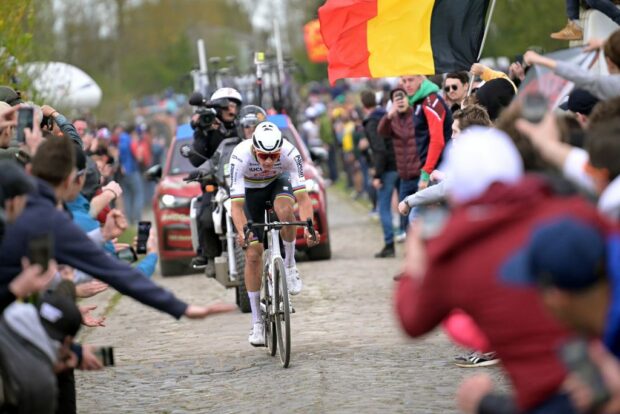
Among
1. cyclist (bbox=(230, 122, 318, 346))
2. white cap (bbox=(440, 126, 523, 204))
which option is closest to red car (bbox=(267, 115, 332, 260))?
cyclist (bbox=(230, 122, 318, 346))

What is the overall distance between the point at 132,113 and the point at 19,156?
163 feet

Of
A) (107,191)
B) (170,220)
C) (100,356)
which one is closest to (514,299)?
(100,356)

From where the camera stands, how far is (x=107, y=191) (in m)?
8.76

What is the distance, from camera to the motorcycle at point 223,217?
14.6m

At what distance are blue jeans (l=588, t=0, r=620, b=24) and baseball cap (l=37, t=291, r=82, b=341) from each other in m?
5.29

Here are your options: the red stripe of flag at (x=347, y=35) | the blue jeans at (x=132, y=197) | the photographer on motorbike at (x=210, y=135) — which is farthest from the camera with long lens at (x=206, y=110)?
the blue jeans at (x=132, y=197)

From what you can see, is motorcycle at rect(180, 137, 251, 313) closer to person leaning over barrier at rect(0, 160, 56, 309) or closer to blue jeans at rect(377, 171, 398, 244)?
blue jeans at rect(377, 171, 398, 244)

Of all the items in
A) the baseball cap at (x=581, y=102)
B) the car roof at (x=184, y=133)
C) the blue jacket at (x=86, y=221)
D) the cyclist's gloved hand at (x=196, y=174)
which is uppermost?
the baseball cap at (x=581, y=102)

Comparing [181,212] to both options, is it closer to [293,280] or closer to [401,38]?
[401,38]

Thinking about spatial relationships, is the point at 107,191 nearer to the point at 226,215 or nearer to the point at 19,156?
the point at 19,156

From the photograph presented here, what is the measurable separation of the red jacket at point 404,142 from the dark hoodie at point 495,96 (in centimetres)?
408

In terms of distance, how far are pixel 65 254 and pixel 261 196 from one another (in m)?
5.64

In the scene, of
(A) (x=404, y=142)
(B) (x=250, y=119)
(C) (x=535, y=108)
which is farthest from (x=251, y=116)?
(C) (x=535, y=108)

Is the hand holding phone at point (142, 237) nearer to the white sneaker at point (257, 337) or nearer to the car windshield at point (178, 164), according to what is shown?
the white sneaker at point (257, 337)
